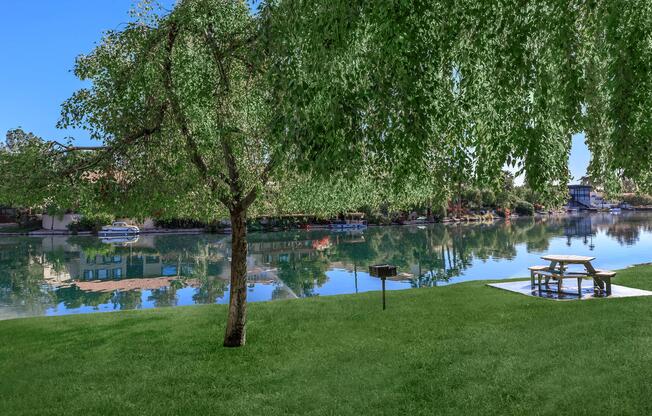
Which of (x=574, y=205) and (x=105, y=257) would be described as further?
(x=574, y=205)

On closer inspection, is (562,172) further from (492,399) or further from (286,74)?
(286,74)

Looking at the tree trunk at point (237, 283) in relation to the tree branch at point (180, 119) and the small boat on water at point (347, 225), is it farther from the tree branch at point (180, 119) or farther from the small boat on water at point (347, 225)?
the small boat on water at point (347, 225)

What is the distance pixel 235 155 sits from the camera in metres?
8.45

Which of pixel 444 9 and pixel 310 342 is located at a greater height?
pixel 444 9

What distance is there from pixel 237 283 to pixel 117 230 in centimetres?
4725

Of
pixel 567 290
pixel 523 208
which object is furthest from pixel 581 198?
pixel 567 290

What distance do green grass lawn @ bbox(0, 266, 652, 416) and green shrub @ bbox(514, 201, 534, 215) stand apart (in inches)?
3386

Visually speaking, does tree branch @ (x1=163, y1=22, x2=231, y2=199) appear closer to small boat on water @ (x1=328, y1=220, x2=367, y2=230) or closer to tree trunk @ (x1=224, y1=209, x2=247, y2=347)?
tree trunk @ (x1=224, y1=209, x2=247, y2=347)

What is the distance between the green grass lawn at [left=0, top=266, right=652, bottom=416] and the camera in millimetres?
5961

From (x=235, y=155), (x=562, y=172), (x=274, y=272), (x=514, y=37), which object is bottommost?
(x=274, y=272)

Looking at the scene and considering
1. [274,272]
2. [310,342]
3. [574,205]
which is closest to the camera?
[310,342]

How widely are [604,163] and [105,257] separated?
102ft

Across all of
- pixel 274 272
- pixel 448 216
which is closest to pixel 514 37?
pixel 274 272

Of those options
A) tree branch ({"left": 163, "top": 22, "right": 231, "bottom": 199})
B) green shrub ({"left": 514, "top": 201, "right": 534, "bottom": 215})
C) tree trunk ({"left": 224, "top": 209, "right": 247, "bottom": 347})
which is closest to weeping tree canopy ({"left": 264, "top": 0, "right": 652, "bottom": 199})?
tree branch ({"left": 163, "top": 22, "right": 231, "bottom": 199})
